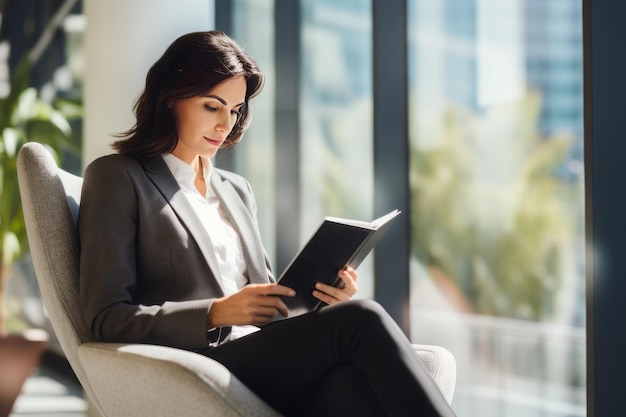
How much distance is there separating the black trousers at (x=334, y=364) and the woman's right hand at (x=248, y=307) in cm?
3

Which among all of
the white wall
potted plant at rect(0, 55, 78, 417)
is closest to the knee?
the white wall

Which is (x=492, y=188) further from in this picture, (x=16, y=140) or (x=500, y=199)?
(x=16, y=140)

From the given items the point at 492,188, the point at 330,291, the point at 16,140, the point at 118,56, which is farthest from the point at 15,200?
the point at 330,291

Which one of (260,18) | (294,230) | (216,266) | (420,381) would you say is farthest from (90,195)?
(260,18)

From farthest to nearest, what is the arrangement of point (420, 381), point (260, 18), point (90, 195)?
1. point (260, 18)
2. point (90, 195)
3. point (420, 381)

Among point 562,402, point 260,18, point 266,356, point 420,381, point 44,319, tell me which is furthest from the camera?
point 44,319

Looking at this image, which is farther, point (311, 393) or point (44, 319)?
point (44, 319)

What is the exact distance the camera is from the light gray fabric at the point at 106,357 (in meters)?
1.24

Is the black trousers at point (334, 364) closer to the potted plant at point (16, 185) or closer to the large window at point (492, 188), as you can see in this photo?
the large window at point (492, 188)

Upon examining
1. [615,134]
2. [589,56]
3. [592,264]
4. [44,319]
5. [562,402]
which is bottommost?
[44,319]

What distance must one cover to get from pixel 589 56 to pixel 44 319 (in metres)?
4.47

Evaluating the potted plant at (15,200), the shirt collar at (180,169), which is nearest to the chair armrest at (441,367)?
the shirt collar at (180,169)

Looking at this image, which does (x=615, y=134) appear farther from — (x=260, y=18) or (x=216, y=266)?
(x=260, y=18)

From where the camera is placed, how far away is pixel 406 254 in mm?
2391
